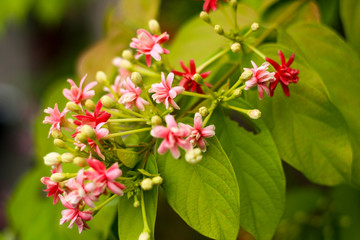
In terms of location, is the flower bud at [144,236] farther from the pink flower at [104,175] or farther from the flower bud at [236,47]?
the flower bud at [236,47]

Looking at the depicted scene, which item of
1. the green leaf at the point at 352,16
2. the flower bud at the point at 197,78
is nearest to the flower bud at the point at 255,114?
the flower bud at the point at 197,78

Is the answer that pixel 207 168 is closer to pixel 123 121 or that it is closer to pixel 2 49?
pixel 123 121

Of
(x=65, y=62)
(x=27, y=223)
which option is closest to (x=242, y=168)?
(x=27, y=223)

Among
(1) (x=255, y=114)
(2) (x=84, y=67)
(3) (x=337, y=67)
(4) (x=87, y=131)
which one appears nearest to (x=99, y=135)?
(4) (x=87, y=131)

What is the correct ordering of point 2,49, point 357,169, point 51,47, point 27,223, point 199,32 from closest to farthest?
point 357,169
point 199,32
point 27,223
point 51,47
point 2,49

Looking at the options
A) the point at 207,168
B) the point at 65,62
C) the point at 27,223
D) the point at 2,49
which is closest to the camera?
the point at 207,168

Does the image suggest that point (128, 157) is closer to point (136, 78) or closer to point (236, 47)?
point (136, 78)
